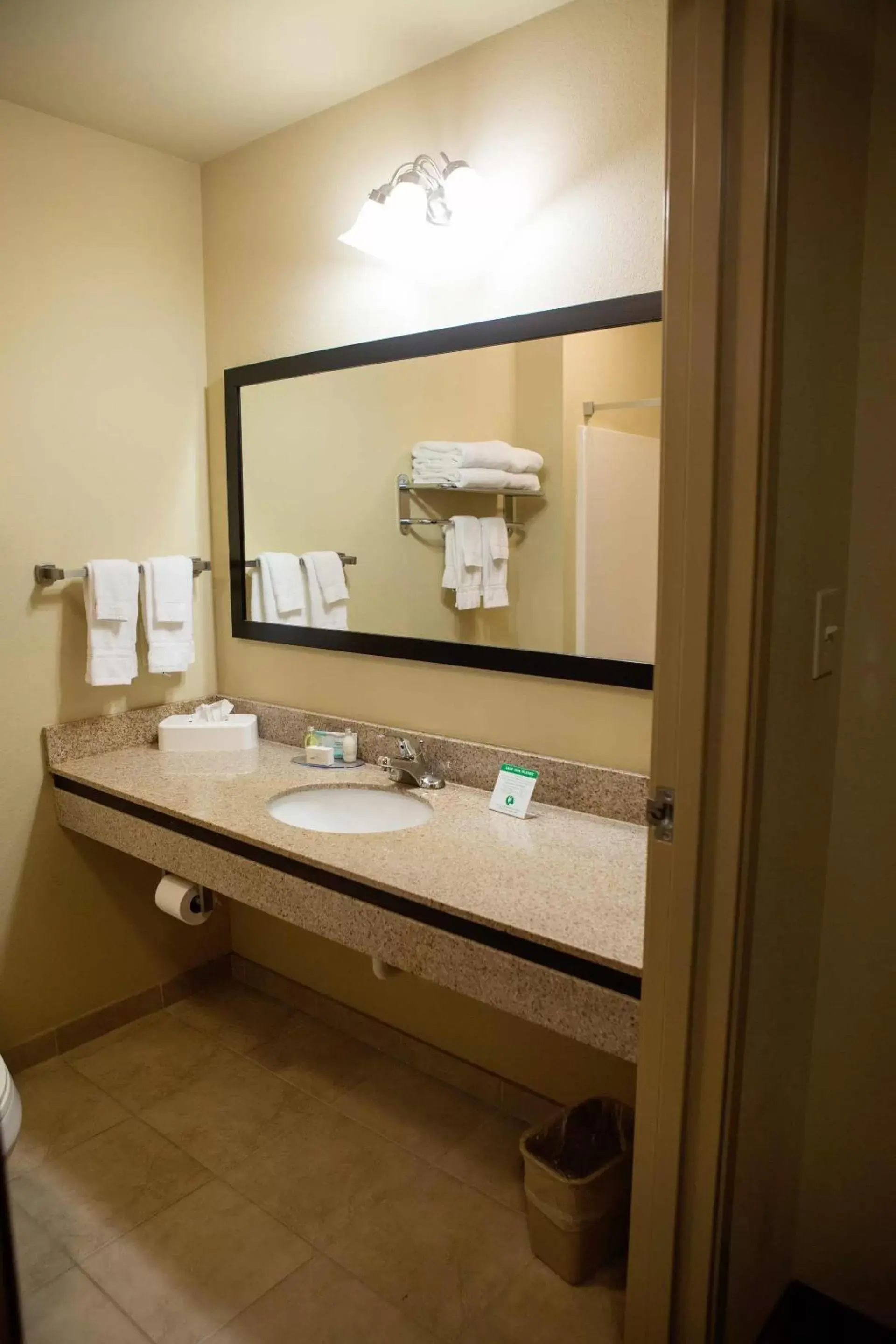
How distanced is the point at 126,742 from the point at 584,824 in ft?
4.31

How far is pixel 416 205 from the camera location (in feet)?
6.22

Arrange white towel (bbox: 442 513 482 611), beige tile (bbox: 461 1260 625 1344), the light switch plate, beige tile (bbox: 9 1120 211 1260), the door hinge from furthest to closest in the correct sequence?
white towel (bbox: 442 513 482 611) → beige tile (bbox: 9 1120 211 1260) → beige tile (bbox: 461 1260 625 1344) → the light switch plate → the door hinge

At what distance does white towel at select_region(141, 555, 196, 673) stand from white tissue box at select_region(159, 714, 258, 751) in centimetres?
18

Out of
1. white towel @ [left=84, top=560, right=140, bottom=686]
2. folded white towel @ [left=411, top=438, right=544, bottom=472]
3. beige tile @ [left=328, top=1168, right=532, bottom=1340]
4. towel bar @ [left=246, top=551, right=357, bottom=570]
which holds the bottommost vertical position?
beige tile @ [left=328, top=1168, right=532, bottom=1340]

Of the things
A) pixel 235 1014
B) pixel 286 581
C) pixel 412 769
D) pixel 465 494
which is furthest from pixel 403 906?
pixel 235 1014

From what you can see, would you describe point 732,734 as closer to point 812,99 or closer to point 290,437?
point 812,99

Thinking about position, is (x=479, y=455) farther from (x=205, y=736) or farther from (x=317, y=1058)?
(x=317, y=1058)

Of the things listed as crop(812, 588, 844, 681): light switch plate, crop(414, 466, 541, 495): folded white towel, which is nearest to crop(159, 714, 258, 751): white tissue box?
crop(414, 466, 541, 495): folded white towel

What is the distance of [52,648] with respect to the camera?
2.25 meters

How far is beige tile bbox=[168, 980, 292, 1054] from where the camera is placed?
242 cm

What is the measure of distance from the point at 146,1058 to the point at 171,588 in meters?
1.23

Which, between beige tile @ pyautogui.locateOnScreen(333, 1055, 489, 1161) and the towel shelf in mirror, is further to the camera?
beige tile @ pyautogui.locateOnScreen(333, 1055, 489, 1161)

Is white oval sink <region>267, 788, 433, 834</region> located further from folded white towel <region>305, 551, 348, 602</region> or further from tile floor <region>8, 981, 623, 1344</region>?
tile floor <region>8, 981, 623, 1344</region>

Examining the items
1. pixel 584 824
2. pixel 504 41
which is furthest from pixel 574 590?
pixel 504 41
